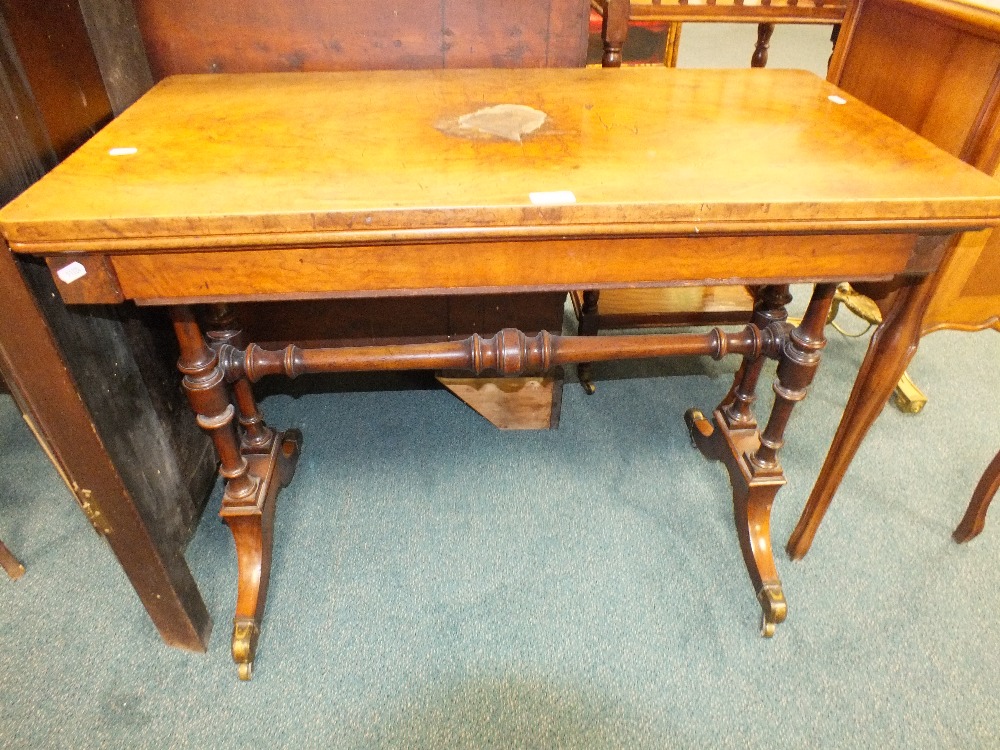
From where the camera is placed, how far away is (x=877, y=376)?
1.25 m

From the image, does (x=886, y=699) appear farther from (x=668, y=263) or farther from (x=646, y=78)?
(x=646, y=78)

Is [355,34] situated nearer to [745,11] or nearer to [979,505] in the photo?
[745,11]

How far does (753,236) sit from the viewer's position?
94 cm

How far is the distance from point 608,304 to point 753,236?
1147mm

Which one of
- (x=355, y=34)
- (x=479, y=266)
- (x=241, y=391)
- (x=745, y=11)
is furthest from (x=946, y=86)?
(x=241, y=391)

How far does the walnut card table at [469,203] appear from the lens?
2.81 feet

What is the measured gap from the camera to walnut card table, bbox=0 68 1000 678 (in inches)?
33.7

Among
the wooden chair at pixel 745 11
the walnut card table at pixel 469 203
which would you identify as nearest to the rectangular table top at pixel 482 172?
the walnut card table at pixel 469 203

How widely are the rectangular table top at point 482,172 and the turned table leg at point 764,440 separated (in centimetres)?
33

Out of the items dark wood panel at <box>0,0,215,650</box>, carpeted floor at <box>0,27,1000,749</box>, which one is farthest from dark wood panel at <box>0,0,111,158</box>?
carpeted floor at <box>0,27,1000,749</box>

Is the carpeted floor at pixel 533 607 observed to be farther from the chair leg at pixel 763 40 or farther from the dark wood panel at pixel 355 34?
the chair leg at pixel 763 40

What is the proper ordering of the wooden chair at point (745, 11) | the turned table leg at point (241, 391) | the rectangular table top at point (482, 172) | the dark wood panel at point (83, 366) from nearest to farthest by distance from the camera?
1. the rectangular table top at point (482, 172)
2. the dark wood panel at point (83, 366)
3. the turned table leg at point (241, 391)
4. the wooden chair at point (745, 11)

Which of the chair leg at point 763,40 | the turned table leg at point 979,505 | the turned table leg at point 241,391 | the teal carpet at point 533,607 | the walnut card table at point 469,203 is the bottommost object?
the teal carpet at point 533,607

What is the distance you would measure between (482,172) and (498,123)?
24cm
